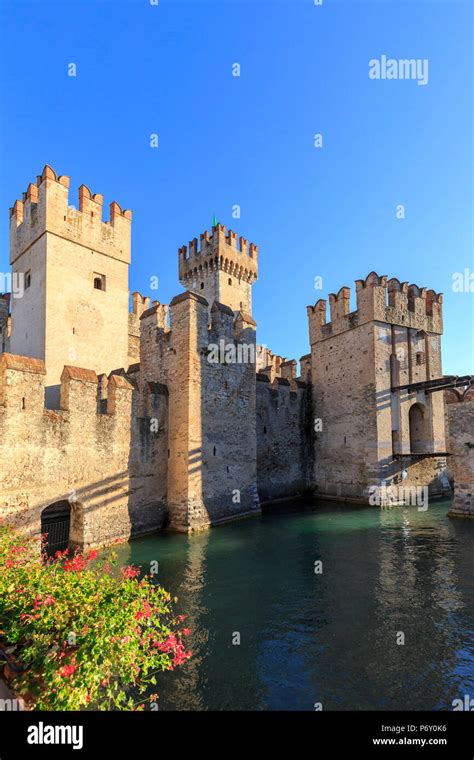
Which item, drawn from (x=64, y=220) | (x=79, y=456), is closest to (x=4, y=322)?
(x=64, y=220)

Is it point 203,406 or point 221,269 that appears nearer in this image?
point 203,406

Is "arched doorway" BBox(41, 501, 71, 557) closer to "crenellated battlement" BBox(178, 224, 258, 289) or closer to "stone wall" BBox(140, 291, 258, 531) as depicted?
"stone wall" BBox(140, 291, 258, 531)

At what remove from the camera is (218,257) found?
121ft

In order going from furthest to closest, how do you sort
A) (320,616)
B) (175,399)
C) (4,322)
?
(4,322)
(175,399)
(320,616)

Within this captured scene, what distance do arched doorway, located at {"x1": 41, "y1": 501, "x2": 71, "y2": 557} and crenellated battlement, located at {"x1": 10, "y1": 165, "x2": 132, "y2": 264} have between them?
1115 cm

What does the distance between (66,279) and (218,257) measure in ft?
71.3

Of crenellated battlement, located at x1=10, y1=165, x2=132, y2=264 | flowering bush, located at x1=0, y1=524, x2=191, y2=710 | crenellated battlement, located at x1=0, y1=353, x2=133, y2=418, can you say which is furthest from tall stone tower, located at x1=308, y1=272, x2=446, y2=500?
flowering bush, located at x1=0, y1=524, x2=191, y2=710

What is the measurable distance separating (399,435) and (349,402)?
3122 mm

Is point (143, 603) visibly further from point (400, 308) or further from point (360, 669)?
point (400, 308)

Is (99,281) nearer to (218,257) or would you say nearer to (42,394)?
(42,394)

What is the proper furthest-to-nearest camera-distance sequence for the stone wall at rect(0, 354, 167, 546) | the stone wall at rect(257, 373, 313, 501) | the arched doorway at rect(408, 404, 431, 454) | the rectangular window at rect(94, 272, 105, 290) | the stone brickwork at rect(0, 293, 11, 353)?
the arched doorway at rect(408, 404, 431, 454) → the stone brickwork at rect(0, 293, 11, 353) → the stone wall at rect(257, 373, 313, 501) → the rectangular window at rect(94, 272, 105, 290) → the stone wall at rect(0, 354, 167, 546)

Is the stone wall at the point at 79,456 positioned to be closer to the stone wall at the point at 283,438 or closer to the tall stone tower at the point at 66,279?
the tall stone tower at the point at 66,279

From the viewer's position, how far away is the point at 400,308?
2281 centimetres

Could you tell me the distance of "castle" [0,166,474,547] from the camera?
12.4 m
